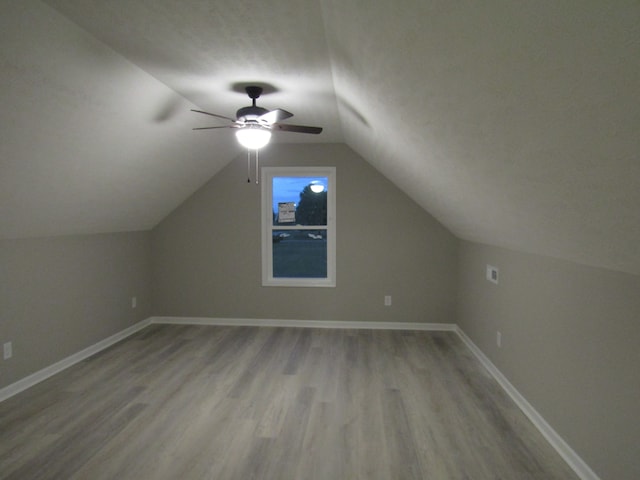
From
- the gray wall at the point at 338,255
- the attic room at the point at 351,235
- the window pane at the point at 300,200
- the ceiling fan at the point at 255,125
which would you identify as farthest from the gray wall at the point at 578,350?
the window pane at the point at 300,200

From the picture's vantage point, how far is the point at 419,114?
2.11 metres

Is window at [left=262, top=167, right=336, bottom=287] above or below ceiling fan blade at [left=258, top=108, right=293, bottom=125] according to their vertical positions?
below

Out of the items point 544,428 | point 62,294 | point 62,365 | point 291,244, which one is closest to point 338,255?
point 291,244

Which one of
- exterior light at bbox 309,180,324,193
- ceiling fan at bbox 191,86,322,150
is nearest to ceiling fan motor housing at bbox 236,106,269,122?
ceiling fan at bbox 191,86,322,150

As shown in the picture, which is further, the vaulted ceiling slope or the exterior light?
the exterior light

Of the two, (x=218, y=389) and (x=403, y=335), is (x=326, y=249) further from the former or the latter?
(x=218, y=389)

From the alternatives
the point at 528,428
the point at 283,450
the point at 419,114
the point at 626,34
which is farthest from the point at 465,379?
the point at 626,34

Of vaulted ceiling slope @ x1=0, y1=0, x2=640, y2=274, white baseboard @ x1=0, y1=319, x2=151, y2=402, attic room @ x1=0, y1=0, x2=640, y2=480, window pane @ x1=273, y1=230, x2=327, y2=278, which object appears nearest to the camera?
vaulted ceiling slope @ x1=0, y1=0, x2=640, y2=274

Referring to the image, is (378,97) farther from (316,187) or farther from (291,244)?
(291,244)

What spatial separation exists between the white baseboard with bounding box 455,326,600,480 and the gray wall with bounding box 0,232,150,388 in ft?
13.1

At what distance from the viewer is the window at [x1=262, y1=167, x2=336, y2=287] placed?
16.2 feet

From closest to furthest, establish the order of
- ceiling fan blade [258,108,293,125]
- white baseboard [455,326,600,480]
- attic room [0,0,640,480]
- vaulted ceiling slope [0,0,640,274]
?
vaulted ceiling slope [0,0,640,274]
attic room [0,0,640,480]
white baseboard [455,326,600,480]
ceiling fan blade [258,108,293,125]

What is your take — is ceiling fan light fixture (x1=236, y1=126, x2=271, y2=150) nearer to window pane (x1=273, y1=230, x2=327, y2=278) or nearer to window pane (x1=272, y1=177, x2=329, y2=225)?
window pane (x1=272, y1=177, x2=329, y2=225)

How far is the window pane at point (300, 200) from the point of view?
4992 mm
